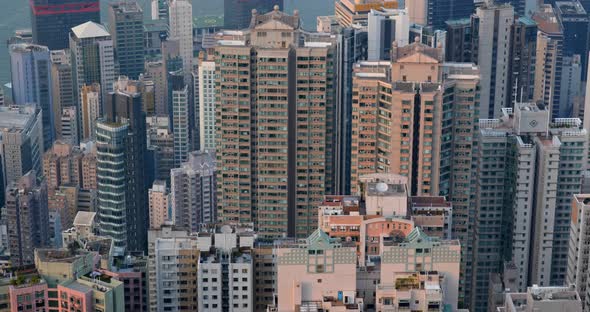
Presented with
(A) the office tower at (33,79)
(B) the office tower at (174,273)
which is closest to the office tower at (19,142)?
(A) the office tower at (33,79)

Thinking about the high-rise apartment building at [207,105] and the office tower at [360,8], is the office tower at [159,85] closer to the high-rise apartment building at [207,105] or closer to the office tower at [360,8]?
the high-rise apartment building at [207,105]

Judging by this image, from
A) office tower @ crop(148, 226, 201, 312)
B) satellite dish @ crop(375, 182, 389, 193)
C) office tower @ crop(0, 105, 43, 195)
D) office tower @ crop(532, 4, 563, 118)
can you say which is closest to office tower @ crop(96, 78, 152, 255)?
office tower @ crop(0, 105, 43, 195)

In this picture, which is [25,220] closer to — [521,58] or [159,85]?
[521,58]

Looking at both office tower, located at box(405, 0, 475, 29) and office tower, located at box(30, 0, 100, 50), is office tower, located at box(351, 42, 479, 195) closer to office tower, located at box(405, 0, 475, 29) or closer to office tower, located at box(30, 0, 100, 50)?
office tower, located at box(405, 0, 475, 29)

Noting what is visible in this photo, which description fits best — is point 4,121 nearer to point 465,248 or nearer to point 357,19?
point 357,19

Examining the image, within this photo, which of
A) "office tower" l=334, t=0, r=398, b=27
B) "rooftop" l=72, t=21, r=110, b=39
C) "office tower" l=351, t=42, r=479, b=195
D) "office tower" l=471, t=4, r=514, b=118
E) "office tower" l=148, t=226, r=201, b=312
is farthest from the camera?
"rooftop" l=72, t=21, r=110, b=39

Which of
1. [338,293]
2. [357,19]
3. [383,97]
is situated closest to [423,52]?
[383,97]
